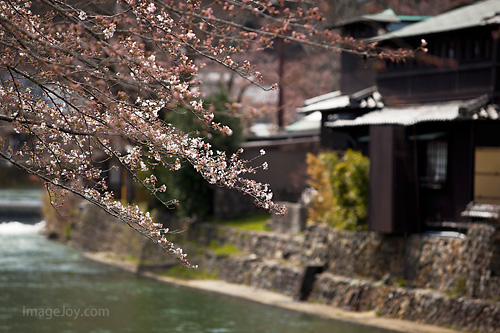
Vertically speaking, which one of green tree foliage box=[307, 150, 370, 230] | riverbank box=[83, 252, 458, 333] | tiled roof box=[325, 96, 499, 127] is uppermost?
tiled roof box=[325, 96, 499, 127]

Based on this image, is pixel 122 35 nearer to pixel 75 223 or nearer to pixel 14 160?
pixel 14 160

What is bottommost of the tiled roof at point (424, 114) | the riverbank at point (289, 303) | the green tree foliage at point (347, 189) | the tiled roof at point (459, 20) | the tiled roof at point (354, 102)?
the riverbank at point (289, 303)

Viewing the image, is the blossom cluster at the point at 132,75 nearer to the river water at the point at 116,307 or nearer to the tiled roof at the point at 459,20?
the river water at the point at 116,307

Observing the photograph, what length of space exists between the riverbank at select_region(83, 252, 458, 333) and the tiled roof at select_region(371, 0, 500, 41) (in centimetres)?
668

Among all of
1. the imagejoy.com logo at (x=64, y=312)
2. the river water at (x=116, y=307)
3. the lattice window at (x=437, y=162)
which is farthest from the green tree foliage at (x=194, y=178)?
the lattice window at (x=437, y=162)

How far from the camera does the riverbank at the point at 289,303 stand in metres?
Result: 17.2

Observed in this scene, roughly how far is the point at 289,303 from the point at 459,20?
8554 millimetres

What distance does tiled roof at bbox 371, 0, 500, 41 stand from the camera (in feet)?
63.1

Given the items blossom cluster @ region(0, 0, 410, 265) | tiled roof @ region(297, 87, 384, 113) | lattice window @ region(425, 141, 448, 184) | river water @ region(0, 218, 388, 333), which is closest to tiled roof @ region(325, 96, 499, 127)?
tiled roof @ region(297, 87, 384, 113)

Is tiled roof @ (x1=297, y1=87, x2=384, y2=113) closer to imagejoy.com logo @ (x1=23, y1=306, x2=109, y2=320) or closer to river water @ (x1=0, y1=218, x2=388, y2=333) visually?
river water @ (x1=0, y1=218, x2=388, y2=333)

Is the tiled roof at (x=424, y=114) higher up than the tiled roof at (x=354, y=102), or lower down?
lower down

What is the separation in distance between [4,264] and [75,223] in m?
10.9

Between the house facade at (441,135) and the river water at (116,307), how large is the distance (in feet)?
11.8

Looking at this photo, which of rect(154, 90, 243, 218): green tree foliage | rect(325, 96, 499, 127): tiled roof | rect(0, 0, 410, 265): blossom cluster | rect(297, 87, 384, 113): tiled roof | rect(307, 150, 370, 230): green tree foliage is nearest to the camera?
rect(0, 0, 410, 265): blossom cluster
